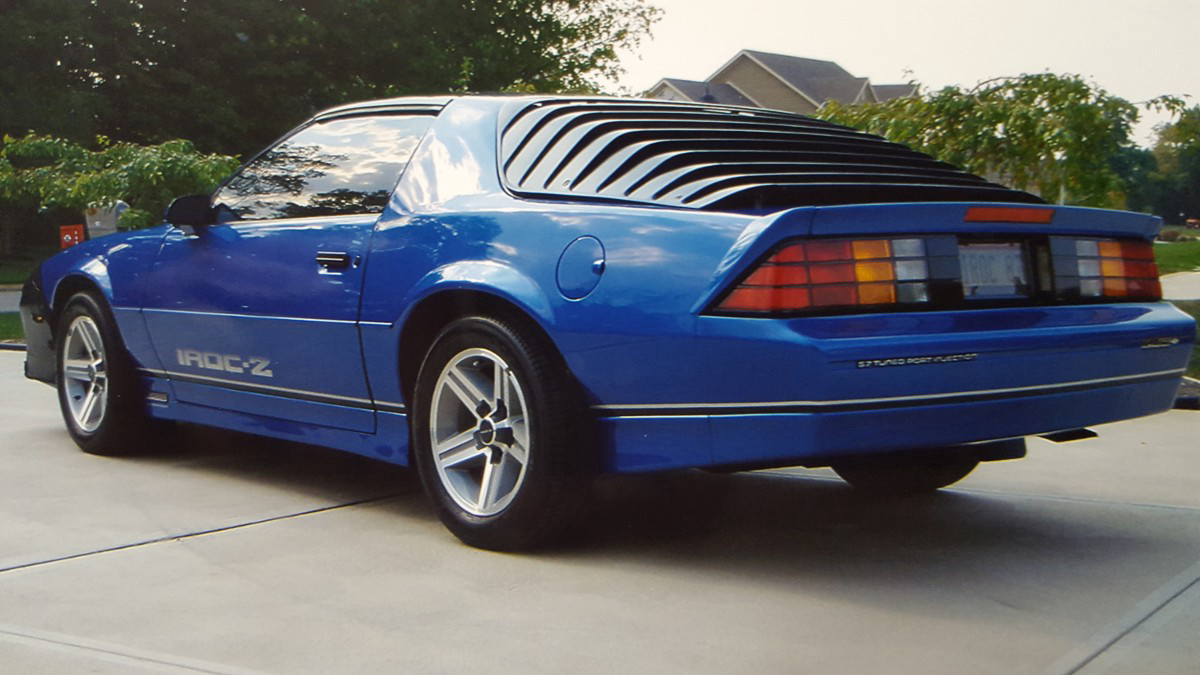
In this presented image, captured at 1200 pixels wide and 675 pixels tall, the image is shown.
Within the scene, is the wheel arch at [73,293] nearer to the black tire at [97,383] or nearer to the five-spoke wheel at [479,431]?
the black tire at [97,383]

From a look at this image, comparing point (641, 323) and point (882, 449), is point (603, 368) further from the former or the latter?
point (882, 449)

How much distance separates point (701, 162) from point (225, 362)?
2.29 meters

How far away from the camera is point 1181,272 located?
25.9m

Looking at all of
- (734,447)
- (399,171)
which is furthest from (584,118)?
(734,447)

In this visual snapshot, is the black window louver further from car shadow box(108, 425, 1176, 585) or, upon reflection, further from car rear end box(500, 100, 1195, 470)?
car shadow box(108, 425, 1176, 585)

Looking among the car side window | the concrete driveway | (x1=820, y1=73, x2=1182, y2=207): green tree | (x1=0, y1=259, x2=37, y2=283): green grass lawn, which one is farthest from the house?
the concrete driveway

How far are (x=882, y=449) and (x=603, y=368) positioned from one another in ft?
2.76

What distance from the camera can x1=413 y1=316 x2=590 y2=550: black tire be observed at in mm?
4078

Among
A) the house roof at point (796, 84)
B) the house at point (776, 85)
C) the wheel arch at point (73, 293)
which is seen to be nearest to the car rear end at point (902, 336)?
the wheel arch at point (73, 293)

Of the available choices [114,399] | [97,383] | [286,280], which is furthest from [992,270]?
[97,383]

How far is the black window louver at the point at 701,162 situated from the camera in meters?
4.02

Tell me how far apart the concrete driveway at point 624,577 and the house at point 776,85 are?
63.8 meters

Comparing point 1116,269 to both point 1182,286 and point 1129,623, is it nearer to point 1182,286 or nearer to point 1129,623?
point 1129,623

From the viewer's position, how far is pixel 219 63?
3684 cm
